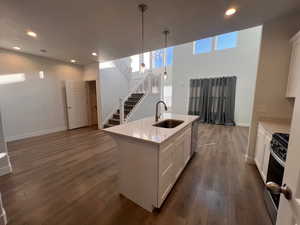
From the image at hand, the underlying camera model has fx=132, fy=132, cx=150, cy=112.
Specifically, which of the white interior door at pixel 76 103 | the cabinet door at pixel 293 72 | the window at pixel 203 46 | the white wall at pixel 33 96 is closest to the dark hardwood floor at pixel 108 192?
the white wall at pixel 33 96

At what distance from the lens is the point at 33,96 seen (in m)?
4.29

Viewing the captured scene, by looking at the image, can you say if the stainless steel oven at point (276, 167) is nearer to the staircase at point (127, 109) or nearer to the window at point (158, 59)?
the staircase at point (127, 109)

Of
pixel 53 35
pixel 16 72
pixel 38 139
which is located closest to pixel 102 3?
pixel 53 35

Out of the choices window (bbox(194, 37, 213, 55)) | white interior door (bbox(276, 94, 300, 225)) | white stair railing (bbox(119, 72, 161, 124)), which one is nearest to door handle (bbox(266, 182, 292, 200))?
white interior door (bbox(276, 94, 300, 225))

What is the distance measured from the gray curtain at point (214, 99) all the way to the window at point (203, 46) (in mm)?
1367

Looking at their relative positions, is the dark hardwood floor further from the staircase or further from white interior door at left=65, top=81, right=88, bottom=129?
the staircase

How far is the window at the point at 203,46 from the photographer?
A: 19.8 feet

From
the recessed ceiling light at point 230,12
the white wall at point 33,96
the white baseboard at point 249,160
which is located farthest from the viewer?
the white wall at point 33,96

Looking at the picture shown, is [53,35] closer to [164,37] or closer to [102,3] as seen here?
[102,3]

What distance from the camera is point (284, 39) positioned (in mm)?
2266

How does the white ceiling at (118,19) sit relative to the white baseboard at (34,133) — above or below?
above

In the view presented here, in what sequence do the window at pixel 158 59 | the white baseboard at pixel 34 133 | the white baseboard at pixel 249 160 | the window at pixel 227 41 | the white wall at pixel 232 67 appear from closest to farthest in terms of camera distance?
the white baseboard at pixel 249 160, the white baseboard at pixel 34 133, the white wall at pixel 232 67, the window at pixel 227 41, the window at pixel 158 59

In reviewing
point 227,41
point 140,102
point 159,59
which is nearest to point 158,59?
point 159,59

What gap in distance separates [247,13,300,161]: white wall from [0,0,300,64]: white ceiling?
22cm
